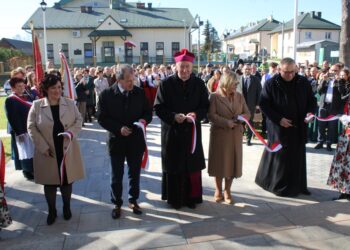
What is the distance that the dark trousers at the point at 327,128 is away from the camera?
27.2 feet

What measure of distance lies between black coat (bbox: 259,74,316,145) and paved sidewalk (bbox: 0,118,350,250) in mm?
996

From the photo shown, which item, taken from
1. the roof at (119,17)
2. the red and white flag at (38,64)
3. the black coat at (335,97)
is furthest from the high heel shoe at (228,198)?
the roof at (119,17)

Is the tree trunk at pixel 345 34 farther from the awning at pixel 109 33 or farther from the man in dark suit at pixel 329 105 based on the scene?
the awning at pixel 109 33

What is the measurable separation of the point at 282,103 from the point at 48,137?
127 inches

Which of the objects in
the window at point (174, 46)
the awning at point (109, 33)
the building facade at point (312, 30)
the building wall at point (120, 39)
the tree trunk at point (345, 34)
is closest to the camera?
the tree trunk at point (345, 34)

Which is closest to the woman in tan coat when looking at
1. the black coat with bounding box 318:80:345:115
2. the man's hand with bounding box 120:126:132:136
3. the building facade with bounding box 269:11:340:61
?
the man's hand with bounding box 120:126:132:136

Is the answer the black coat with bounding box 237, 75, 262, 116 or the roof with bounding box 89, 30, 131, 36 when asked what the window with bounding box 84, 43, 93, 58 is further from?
the black coat with bounding box 237, 75, 262, 116

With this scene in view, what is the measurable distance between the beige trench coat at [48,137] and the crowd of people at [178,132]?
0.04 ft

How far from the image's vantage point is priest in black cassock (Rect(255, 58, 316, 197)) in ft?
16.9

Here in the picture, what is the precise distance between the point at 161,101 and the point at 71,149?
1.30 meters

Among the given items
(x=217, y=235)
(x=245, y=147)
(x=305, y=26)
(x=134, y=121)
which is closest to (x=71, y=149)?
(x=134, y=121)

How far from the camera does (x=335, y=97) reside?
805cm

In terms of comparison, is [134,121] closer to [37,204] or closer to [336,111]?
[37,204]

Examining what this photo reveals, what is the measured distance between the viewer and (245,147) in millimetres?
8695
